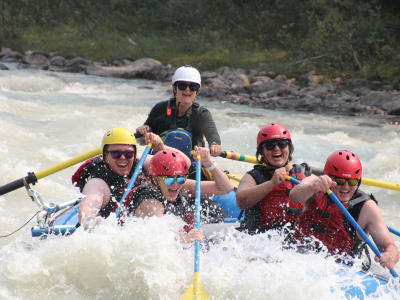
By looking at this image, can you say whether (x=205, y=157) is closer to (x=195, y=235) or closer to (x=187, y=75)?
(x=195, y=235)

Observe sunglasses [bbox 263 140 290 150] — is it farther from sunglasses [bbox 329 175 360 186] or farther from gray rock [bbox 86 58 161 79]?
gray rock [bbox 86 58 161 79]

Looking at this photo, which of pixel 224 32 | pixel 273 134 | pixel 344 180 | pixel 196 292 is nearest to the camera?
pixel 196 292

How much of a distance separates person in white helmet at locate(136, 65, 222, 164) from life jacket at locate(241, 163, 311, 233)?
1352 millimetres

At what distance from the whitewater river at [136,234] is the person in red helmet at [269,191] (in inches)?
7.5

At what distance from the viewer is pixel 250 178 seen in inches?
183

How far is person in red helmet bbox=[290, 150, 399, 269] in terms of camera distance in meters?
4.20

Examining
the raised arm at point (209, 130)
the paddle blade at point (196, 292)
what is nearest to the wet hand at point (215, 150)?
the raised arm at point (209, 130)

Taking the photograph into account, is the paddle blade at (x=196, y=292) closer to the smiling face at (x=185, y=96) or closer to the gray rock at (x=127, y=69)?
the smiling face at (x=185, y=96)

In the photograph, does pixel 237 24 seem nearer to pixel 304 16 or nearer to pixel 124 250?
pixel 304 16

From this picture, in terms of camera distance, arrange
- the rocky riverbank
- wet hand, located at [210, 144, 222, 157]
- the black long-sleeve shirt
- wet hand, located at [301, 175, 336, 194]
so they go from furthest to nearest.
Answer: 1. the rocky riverbank
2. the black long-sleeve shirt
3. wet hand, located at [210, 144, 222, 157]
4. wet hand, located at [301, 175, 336, 194]

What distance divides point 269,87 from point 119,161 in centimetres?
1433

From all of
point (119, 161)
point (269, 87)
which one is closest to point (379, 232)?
point (119, 161)

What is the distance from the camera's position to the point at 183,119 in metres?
6.19

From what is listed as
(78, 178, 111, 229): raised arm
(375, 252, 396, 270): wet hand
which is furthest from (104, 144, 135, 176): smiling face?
(375, 252, 396, 270): wet hand
